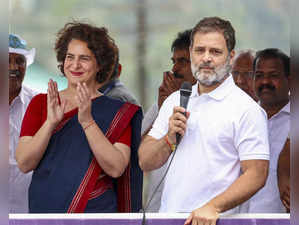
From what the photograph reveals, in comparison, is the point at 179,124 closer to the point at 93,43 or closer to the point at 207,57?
the point at 207,57

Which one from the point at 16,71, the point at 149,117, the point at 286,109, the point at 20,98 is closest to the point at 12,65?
the point at 16,71

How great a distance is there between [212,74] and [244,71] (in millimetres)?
170

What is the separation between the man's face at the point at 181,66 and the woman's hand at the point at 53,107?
59 cm

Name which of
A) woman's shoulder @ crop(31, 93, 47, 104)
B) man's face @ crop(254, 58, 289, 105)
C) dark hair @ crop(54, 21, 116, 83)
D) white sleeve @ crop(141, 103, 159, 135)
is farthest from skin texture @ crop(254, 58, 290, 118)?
woman's shoulder @ crop(31, 93, 47, 104)

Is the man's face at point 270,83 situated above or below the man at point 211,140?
above

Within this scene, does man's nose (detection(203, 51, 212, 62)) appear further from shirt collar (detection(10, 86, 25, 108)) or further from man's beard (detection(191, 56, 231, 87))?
shirt collar (detection(10, 86, 25, 108))

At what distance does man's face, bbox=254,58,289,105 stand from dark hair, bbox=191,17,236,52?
18cm

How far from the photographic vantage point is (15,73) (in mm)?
3451

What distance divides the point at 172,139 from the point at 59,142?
0.58 metres

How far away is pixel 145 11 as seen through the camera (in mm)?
3330

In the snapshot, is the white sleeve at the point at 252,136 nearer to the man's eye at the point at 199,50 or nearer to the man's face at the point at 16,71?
the man's eye at the point at 199,50

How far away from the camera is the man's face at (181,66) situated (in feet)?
10.9

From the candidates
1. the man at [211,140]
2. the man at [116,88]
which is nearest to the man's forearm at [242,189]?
the man at [211,140]

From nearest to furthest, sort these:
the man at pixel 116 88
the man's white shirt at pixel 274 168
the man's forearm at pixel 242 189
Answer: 1. the man's forearm at pixel 242 189
2. the man's white shirt at pixel 274 168
3. the man at pixel 116 88
